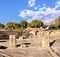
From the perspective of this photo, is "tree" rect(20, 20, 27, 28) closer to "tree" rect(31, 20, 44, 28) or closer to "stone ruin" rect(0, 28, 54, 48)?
"tree" rect(31, 20, 44, 28)

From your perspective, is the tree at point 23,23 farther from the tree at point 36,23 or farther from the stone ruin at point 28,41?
the stone ruin at point 28,41

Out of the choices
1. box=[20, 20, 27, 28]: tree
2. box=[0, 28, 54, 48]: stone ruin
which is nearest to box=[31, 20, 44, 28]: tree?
box=[20, 20, 27, 28]: tree

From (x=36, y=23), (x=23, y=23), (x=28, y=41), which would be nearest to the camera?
(x=28, y=41)

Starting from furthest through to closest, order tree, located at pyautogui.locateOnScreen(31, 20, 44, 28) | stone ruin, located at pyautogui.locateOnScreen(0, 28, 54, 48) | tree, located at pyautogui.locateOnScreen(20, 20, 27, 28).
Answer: tree, located at pyautogui.locateOnScreen(20, 20, 27, 28) → tree, located at pyautogui.locateOnScreen(31, 20, 44, 28) → stone ruin, located at pyautogui.locateOnScreen(0, 28, 54, 48)

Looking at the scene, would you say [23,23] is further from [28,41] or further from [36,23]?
[28,41]

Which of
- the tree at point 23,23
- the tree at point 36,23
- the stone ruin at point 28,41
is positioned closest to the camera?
the stone ruin at point 28,41

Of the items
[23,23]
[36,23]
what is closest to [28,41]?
[36,23]

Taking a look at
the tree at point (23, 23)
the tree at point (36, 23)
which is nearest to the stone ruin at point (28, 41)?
the tree at point (36, 23)

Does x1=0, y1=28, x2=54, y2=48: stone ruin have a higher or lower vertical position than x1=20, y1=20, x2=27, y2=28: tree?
lower

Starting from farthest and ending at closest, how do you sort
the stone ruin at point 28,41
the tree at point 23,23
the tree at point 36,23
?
the tree at point 23,23 < the tree at point 36,23 < the stone ruin at point 28,41

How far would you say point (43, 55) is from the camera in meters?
10.6

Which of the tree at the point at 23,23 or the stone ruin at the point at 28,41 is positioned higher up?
the tree at the point at 23,23

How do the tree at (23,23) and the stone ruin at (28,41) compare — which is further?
the tree at (23,23)

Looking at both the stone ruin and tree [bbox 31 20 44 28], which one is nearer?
the stone ruin
